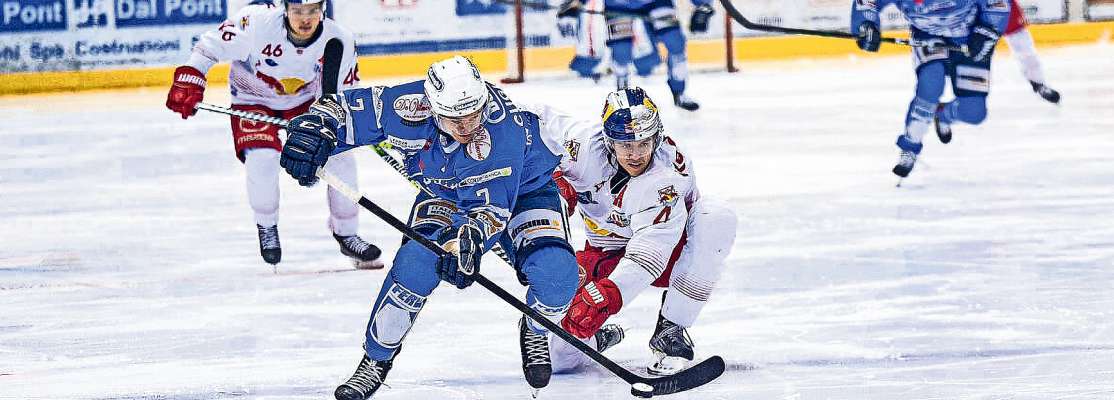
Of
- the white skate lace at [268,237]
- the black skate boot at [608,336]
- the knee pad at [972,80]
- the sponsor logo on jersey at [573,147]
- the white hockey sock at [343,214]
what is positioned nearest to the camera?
the sponsor logo on jersey at [573,147]

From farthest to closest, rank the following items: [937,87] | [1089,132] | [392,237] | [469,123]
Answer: [1089,132], [937,87], [392,237], [469,123]

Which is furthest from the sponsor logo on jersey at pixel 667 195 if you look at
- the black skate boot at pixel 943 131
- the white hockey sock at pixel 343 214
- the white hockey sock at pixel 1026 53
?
the white hockey sock at pixel 1026 53

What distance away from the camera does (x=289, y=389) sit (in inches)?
136

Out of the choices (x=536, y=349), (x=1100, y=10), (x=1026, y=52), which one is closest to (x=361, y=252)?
(x=536, y=349)

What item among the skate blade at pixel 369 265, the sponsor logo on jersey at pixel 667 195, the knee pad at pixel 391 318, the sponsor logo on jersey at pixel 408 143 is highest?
the sponsor logo on jersey at pixel 408 143

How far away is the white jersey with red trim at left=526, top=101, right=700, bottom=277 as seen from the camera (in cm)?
339

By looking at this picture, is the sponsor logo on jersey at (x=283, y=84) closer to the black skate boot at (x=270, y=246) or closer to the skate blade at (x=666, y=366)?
the black skate boot at (x=270, y=246)

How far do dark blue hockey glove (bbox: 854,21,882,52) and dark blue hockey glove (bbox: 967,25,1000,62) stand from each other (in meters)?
0.34

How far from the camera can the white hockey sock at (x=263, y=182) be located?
4957mm

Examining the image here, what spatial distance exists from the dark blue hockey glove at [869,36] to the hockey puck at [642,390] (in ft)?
11.3

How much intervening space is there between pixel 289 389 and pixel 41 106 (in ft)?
21.7

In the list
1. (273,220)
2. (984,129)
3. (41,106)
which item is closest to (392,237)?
(273,220)

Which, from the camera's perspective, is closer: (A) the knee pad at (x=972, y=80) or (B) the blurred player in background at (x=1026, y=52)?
(A) the knee pad at (x=972, y=80)

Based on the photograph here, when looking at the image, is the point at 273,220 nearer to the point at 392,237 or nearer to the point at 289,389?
the point at 392,237
